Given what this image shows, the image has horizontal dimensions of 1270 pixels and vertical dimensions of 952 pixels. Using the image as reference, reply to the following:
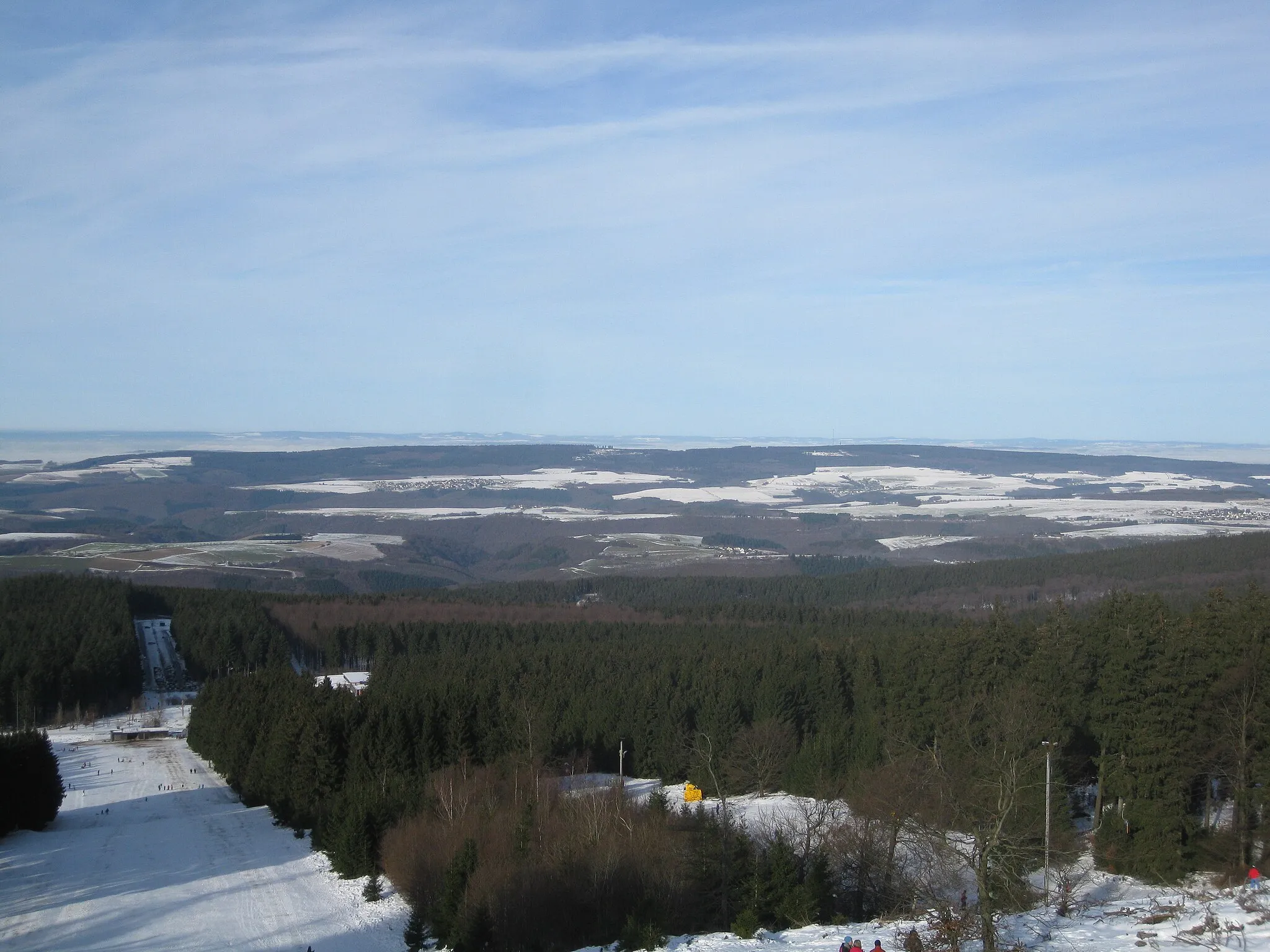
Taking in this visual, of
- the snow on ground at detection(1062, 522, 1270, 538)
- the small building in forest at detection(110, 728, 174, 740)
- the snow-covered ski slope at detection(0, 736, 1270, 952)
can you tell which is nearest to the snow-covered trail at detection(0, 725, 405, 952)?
the snow-covered ski slope at detection(0, 736, 1270, 952)

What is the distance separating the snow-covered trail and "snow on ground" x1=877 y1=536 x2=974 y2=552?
12604cm

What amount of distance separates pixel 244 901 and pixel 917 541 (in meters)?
146

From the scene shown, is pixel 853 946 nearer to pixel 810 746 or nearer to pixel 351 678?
pixel 810 746

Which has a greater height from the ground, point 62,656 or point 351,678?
point 62,656

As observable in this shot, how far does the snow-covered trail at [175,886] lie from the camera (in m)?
Answer: 27.2

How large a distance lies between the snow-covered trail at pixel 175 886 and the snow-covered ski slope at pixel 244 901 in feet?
0.21

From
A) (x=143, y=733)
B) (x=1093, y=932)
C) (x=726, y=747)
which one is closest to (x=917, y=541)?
(x=143, y=733)

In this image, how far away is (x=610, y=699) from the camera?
2083 inches

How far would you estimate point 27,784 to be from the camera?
133ft

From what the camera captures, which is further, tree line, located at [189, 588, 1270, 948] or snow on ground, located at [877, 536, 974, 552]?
snow on ground, located at [877, 536, 974, 552]

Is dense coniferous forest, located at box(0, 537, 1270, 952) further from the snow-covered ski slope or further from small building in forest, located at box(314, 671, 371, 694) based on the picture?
small building in forest, located at box(314, 671, 371, 694)

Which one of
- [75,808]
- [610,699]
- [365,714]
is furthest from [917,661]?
[75,808]

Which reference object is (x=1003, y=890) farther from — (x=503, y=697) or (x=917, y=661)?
(x=503, y=697)

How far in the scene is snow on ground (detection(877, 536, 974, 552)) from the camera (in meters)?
159
